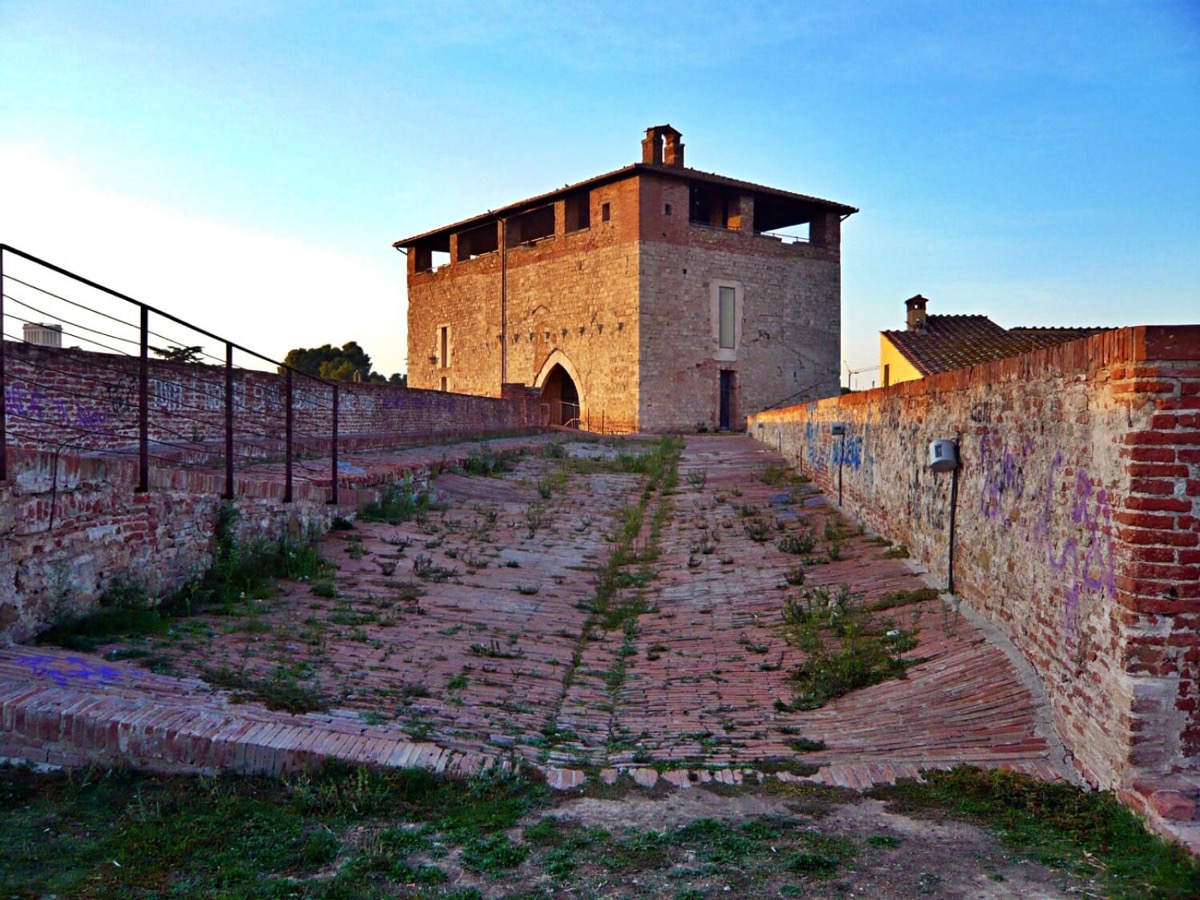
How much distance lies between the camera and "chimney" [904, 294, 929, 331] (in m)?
24.9

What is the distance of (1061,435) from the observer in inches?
157

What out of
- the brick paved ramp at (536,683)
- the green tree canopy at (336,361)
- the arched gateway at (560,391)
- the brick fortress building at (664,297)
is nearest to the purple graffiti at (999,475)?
the brick paved ramp at (536,683)

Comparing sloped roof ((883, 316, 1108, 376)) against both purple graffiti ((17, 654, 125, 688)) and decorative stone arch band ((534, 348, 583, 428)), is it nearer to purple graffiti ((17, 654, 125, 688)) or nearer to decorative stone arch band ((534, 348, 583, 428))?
decorative stone arch band ((534, 348, 583, 428))

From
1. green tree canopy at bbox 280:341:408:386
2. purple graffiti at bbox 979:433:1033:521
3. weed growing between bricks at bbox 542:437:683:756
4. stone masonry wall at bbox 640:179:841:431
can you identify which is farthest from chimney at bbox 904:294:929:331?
green tree canopy at bbox 280:341:408:386

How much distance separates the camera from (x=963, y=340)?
78.2 feet

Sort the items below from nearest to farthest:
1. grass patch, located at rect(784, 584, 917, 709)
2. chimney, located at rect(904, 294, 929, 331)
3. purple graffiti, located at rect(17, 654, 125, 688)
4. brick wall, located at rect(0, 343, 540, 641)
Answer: purple graffiti, located at rect(17, 654, 125, 688) < brick wall, located at rect(0, 343, 540, 641) < grass patch, located at rect(784, 584, 917, 709) < chimney, located at rect(904, 294, 929, 331)

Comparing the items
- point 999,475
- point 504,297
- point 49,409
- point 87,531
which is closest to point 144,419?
point 87,531

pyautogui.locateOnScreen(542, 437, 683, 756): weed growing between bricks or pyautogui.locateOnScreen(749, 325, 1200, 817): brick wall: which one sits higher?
pyautogui.locateOnScreen(749, 325, 1200, 817): brick wall

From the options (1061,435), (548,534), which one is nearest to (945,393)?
(1061,435)

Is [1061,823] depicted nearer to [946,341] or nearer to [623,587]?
[623,587]

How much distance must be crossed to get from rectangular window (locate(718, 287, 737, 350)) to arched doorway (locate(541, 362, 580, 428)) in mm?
6288

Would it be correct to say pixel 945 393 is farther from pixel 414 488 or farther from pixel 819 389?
pixel 819 389

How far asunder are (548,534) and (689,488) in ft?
14.7

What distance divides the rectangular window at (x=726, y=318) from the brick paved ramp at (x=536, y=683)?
23793 mm
